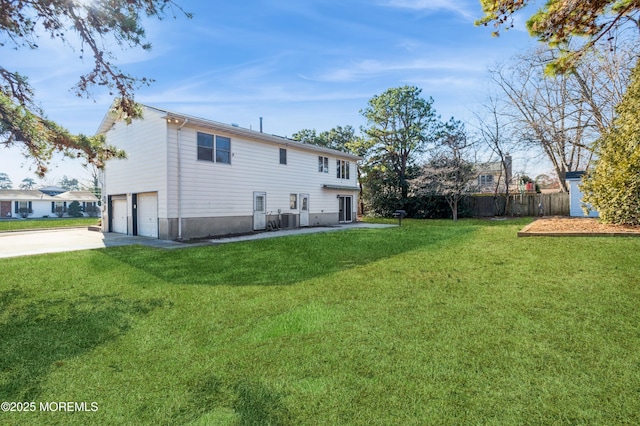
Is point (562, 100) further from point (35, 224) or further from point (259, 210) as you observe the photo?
point (35, 224)

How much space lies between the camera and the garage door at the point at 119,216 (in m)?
14.7

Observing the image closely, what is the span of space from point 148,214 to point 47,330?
10.4 m

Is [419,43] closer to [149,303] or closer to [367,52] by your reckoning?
[367,52]

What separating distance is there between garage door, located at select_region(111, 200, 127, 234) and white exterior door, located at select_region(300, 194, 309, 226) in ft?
27.2

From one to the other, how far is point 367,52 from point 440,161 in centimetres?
1119

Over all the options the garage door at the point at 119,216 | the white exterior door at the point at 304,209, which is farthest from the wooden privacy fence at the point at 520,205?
the garage door at the point at 119,216

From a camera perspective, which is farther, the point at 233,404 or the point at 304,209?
A: the point at 304,209

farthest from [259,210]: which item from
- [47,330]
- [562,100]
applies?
[562,100]

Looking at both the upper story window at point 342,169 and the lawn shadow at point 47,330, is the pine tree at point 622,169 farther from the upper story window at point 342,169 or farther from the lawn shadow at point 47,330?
the upper story window at point 342,169

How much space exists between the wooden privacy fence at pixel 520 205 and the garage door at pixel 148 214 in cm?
1943

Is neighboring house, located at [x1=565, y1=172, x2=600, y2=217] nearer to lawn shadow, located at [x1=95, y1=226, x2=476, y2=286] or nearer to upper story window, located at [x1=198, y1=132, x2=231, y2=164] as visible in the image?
lawn shadow, located at [x1=95, y1=226, x2=476, y2=286]

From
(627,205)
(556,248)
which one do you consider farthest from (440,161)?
(556,248)

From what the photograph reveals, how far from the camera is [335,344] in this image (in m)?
3.10

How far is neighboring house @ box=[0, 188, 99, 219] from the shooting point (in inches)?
1371
